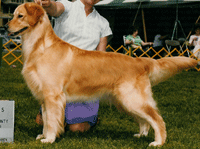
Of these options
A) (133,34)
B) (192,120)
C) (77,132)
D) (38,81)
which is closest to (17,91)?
(77,132)

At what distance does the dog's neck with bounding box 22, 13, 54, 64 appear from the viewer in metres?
2.68

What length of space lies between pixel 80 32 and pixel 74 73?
83 cm

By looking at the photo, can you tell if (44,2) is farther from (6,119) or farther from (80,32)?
(6,119)

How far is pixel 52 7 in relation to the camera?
9.48ft

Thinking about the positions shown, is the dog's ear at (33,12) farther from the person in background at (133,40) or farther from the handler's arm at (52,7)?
the person in background at (133,40)

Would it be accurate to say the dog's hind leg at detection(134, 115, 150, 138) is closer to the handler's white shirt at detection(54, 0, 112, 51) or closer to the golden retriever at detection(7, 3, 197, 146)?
the golden retriever at detection(7, 3, 197, 146)

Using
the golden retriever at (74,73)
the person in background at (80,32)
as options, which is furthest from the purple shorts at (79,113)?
the golden retriever at (74,73)

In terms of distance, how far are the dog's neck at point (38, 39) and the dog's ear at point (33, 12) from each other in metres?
0.08

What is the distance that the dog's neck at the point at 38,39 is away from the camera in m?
2.68

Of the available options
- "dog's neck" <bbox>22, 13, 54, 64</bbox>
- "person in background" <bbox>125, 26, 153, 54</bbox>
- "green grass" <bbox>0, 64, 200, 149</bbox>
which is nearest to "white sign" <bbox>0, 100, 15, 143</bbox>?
"green grass" <bbox>0, 64, 200, 149</bbox>

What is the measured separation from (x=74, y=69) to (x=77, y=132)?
3.08 ft

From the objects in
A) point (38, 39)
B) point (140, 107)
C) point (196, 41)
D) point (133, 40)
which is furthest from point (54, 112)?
point (196, 41)

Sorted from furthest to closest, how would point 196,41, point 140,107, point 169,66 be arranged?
point 196,41, point 169,66, point 140,107

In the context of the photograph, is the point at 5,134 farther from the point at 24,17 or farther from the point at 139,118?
the point at 139,118
